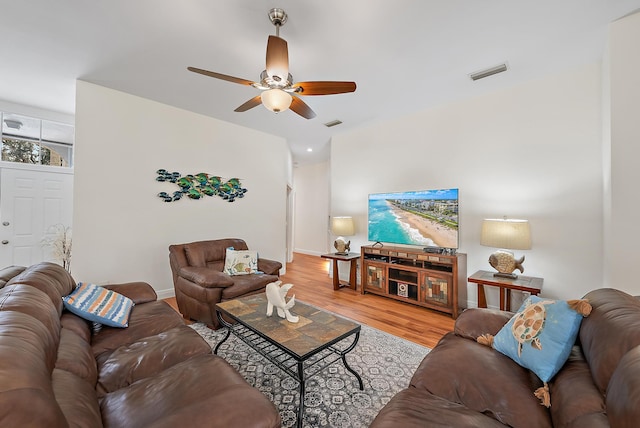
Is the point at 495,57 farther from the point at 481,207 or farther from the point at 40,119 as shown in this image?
the point at 40,119

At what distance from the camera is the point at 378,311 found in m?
3.30

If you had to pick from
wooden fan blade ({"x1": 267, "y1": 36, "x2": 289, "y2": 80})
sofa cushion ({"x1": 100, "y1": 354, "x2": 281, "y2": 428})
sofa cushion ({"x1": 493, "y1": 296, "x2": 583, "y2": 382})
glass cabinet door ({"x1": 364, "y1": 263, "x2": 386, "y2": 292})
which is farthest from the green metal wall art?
sofa cushion ({"x1": 493, "y1": 296, "x2": 583, "y2": 382})

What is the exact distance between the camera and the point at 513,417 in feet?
3.44

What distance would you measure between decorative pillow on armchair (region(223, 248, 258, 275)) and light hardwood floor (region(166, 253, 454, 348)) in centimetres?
89

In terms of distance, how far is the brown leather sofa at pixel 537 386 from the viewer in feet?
2.87

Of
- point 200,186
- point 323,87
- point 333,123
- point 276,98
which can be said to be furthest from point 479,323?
point 200,186

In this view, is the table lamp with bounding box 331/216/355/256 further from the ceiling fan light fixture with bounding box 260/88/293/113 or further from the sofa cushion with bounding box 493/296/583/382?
the sofa cushion with bounding box 493/296/583/382

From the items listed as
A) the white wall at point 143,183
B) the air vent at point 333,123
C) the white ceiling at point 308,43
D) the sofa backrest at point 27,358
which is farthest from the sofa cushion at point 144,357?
the air vent at point 333,123

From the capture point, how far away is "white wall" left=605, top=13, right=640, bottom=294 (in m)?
2.05

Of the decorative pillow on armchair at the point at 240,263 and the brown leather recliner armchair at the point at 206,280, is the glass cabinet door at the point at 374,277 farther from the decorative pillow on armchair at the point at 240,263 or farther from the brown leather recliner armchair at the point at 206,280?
the decorative pillow on armchair at the point at 240,263

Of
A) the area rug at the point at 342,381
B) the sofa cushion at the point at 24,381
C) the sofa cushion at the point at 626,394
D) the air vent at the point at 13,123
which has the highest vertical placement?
the air vent at the point at 13,123

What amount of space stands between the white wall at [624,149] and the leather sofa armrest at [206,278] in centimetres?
351

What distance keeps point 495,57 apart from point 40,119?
6.15 meters

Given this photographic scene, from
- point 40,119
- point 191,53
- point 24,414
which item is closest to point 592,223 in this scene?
point 24,414
